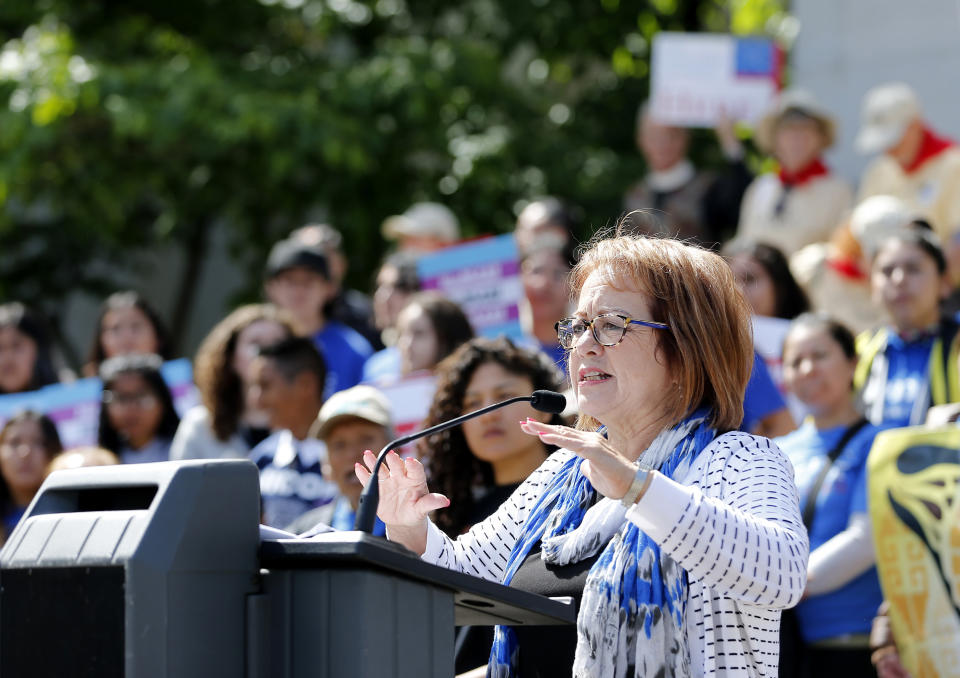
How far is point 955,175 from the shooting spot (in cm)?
728

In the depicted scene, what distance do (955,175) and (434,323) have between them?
305 cm

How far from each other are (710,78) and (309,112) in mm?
2811

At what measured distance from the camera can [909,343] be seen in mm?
5324

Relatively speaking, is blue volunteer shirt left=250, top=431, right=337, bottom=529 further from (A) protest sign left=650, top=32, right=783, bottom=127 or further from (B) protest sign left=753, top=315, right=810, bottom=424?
(A) protest sign left=650, top=32, right=783, bottom=127

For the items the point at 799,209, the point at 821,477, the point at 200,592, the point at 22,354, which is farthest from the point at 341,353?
the point at 200,592

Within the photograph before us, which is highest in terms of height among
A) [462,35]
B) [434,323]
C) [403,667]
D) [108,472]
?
[462,35]

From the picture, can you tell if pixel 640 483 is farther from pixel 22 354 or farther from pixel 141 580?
pixel 22 354

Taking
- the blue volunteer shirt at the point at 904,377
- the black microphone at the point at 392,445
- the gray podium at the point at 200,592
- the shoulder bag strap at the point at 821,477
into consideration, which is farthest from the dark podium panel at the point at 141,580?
the blue volunteer shirt at the point at 904,377

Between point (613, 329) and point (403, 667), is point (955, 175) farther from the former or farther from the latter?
point (403, 667)

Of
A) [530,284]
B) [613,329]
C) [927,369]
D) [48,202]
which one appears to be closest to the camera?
[613,329]

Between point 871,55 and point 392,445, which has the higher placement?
point 871,55

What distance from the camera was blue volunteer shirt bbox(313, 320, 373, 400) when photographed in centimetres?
706

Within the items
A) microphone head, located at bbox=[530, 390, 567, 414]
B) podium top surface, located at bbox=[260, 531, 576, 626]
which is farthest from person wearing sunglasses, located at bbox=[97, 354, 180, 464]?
podium top surface, located at bbox=[260, 531, 576, 626]

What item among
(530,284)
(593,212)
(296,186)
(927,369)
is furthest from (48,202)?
(927,369)
